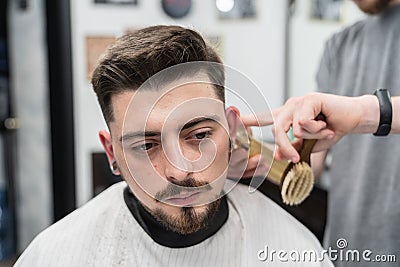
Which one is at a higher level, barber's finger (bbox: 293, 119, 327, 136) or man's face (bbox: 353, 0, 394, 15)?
man's face (bbox: 353, 0, 394, 15)

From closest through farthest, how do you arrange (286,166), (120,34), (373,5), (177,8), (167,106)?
1. (167,106)
2. (286,166)
3. (373,5)
4. (120,34)
5. (177,8)

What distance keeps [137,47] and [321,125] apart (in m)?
0.36

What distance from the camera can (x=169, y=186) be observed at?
30.8 inches

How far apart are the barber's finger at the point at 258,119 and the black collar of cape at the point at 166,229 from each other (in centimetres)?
22

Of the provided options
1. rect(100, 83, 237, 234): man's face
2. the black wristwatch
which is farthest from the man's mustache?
the black wristwatch

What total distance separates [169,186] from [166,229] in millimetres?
173

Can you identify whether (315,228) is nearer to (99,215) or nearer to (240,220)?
(240,220)

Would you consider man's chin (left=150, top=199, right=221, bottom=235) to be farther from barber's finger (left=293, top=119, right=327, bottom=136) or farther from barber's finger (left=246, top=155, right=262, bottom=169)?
barber's finger (left=293, top=119, right=327, bottom=136)

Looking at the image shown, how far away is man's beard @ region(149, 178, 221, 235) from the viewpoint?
79 cm

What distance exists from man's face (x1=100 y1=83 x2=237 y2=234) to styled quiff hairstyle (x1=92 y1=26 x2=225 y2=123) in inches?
0.8

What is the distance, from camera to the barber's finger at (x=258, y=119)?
32.8 inches

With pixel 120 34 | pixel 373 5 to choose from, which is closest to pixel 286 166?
pixel 373 5

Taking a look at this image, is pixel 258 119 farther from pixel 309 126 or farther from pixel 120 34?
pixel 120 34

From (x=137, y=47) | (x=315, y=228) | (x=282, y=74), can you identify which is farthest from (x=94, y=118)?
(x=137, y=47)
